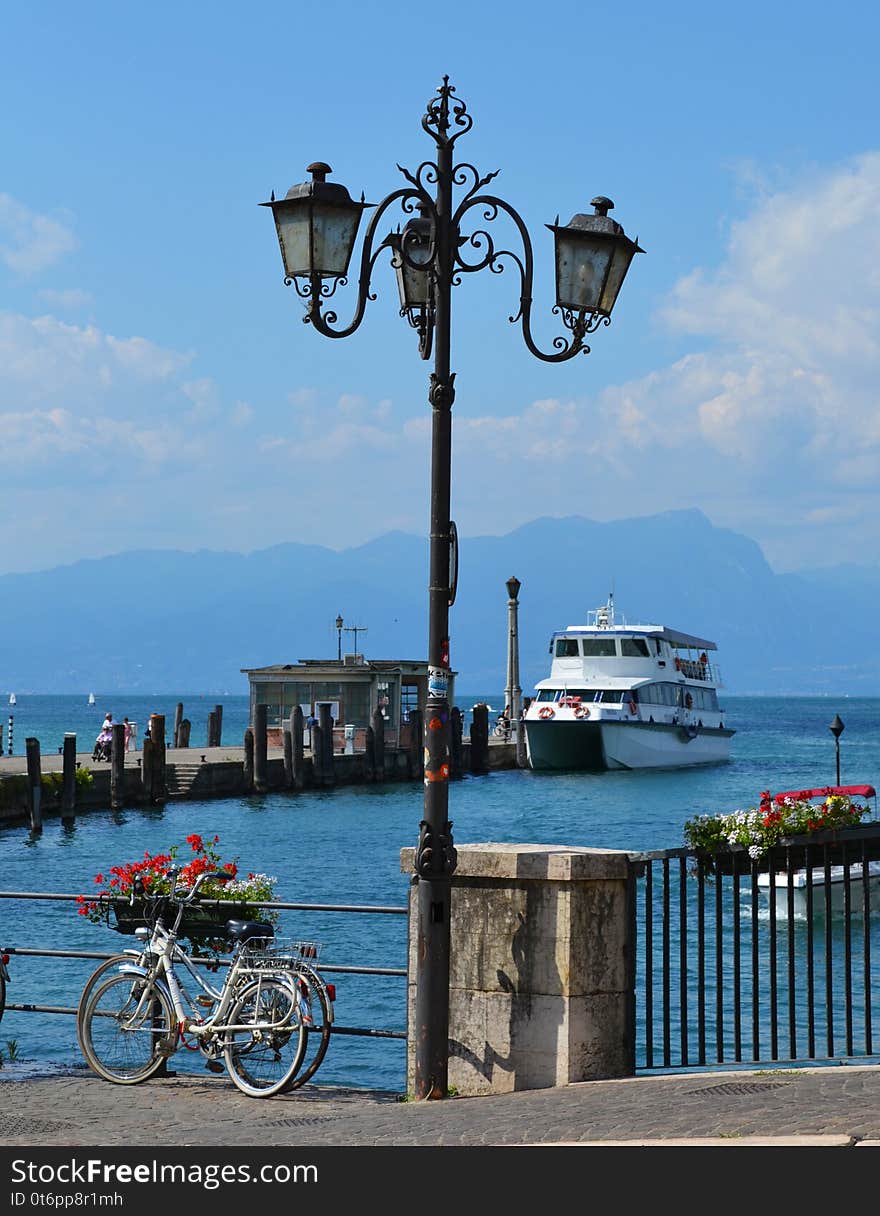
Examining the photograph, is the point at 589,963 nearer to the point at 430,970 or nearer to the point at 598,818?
the point at 430,970

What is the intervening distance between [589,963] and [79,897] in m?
3.34

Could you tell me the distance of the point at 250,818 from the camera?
4559cm

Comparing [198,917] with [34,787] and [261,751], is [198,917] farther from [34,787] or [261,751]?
[261,751]

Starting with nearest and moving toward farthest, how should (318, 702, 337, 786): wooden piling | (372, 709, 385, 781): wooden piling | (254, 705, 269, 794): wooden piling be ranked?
(254, 705, 269, 794): wooden piling
(318, 702, 337, 786): wooden piling
(372, 709, 385, 781): wooden piling

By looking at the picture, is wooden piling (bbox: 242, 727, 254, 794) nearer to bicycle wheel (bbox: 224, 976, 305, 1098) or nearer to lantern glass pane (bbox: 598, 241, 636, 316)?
bicycle wheel (bbox: 224, 976, 305, 1098)

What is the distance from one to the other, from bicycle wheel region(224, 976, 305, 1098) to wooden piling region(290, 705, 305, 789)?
142 ft

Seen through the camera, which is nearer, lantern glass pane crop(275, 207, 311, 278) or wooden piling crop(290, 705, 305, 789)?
lantern glass pane crop(275, 207, 311, 278)

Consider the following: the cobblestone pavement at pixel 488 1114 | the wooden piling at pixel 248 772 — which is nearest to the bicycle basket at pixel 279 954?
the cobblestone pavement at pixel 488 1114

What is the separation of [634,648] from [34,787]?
105 feet

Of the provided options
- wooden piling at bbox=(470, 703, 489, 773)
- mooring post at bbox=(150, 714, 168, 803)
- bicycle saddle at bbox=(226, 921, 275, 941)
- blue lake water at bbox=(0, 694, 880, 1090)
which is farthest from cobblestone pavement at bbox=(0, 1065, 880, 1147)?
wooden piling at bbox=(470, 703, 489, 773)

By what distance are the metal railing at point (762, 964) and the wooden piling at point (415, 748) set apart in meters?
26.9

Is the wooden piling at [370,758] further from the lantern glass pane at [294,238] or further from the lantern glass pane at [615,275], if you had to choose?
the lantern glass pane at [294,238]

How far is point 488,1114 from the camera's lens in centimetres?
773

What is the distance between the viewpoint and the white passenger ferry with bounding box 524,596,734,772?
64312 mm
